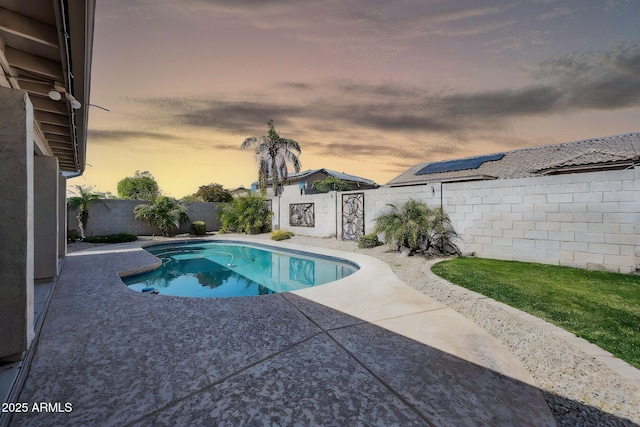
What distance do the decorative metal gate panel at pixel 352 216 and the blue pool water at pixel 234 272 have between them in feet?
8.52

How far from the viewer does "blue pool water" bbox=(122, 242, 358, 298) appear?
22.5ft

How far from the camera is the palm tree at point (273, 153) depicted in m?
19.4

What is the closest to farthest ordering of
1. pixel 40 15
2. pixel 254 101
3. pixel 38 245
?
pixel 40 15, pixel 38 245, pixel 254 101

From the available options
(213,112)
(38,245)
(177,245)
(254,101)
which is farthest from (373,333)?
(177,245)

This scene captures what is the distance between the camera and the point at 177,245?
13.1 m

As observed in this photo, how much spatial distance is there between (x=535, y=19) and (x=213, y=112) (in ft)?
36.3

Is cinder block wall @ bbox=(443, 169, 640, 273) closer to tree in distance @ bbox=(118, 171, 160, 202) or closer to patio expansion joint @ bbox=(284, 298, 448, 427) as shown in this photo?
patio expansion joint @ bbox=(284, 298, 448, 427)

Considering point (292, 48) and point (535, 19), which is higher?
point (535, 19)

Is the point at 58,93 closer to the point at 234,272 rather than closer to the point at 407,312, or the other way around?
the point at 407,312

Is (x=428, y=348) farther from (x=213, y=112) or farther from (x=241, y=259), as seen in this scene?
(x=213, y=112)

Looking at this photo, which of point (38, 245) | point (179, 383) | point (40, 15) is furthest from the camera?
point (38, 245)

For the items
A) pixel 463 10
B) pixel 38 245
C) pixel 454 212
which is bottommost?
pixel 38 245

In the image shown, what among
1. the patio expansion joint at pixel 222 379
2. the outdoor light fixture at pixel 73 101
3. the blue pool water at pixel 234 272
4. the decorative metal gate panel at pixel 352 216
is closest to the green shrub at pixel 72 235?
the blue pool water at pixel 234 272

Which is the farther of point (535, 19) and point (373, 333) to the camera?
point (535, 19)
